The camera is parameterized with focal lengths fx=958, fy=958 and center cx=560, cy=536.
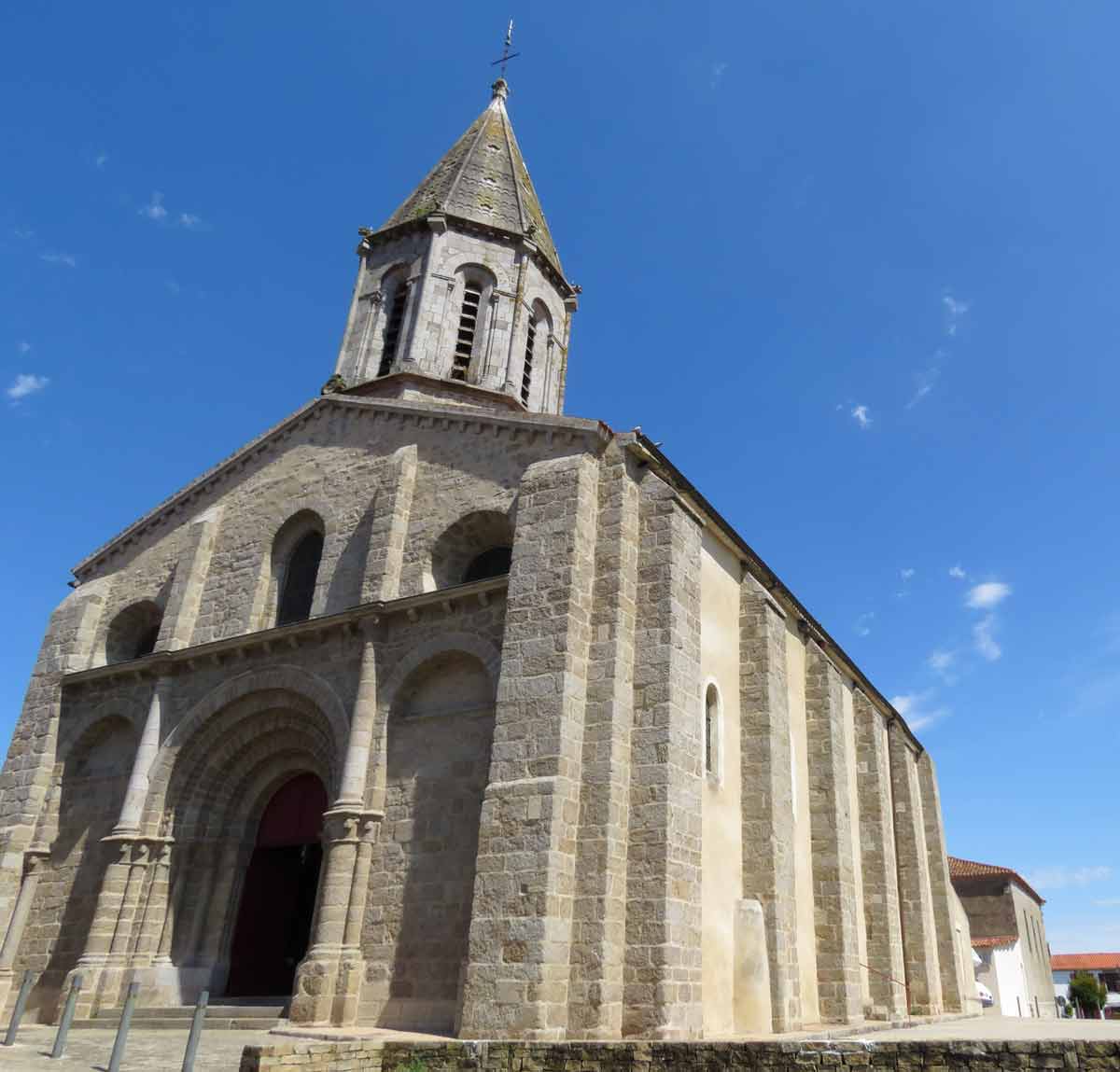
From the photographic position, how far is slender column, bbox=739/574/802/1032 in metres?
12.4

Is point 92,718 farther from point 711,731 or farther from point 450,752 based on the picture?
point 711,731

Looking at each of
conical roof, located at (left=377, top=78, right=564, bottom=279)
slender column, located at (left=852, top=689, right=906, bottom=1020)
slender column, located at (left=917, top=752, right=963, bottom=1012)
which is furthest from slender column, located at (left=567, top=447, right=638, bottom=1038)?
slender column, located at (left=917, top=752, right=963, bottom=1012)

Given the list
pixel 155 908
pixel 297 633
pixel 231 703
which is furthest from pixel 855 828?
pixel 155 908

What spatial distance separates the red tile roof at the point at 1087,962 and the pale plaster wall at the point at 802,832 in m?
73.7

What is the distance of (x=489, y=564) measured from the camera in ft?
47.3

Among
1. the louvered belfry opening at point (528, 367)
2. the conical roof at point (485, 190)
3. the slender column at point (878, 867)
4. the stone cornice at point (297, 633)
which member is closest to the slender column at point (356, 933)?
the stone cornice at point (297, 633)

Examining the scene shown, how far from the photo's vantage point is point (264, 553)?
16.4 meters


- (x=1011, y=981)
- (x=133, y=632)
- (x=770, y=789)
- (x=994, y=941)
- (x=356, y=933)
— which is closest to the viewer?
(x=356, y=933)

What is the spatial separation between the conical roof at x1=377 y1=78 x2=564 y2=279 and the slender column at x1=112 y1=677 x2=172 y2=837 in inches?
458

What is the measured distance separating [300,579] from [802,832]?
9292 millimetres

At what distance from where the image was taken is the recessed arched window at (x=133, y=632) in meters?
17.4

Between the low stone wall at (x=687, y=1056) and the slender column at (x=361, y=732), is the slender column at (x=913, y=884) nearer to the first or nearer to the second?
the slender column at (x=361, y=732)

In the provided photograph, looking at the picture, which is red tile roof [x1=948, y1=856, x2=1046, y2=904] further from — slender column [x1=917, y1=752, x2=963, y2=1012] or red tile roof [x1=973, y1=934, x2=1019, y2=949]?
slender column [x1=917, y1=752, x2=963, y2=1012]

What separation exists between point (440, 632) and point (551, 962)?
4.63m
